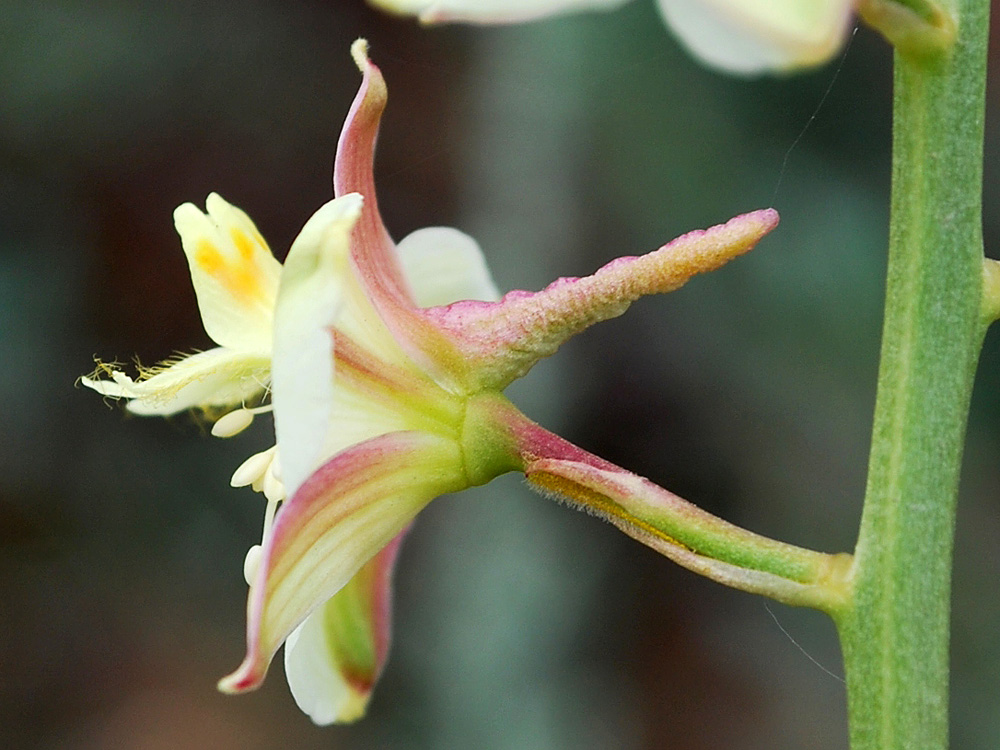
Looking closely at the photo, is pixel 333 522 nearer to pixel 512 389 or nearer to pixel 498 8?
pixel 498 8

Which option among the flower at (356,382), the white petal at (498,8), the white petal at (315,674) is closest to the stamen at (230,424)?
the flower at (356,382)

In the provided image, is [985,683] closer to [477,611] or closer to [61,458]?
[477,611]

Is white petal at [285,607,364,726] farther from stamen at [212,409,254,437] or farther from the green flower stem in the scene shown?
the green flower stem

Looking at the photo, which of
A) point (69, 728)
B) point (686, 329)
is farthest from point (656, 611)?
point (69, 728)

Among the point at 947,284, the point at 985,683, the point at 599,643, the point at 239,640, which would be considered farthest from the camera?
the point at 239,640

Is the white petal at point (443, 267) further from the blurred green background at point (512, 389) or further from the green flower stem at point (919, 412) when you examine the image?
the blurred green background at point (512, 389)

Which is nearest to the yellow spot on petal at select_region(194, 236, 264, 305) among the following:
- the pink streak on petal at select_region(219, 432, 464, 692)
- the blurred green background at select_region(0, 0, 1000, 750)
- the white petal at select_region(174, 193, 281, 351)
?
the white petal at select_region(174, 193, 281, 351)

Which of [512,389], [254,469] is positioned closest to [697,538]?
[254,469]
